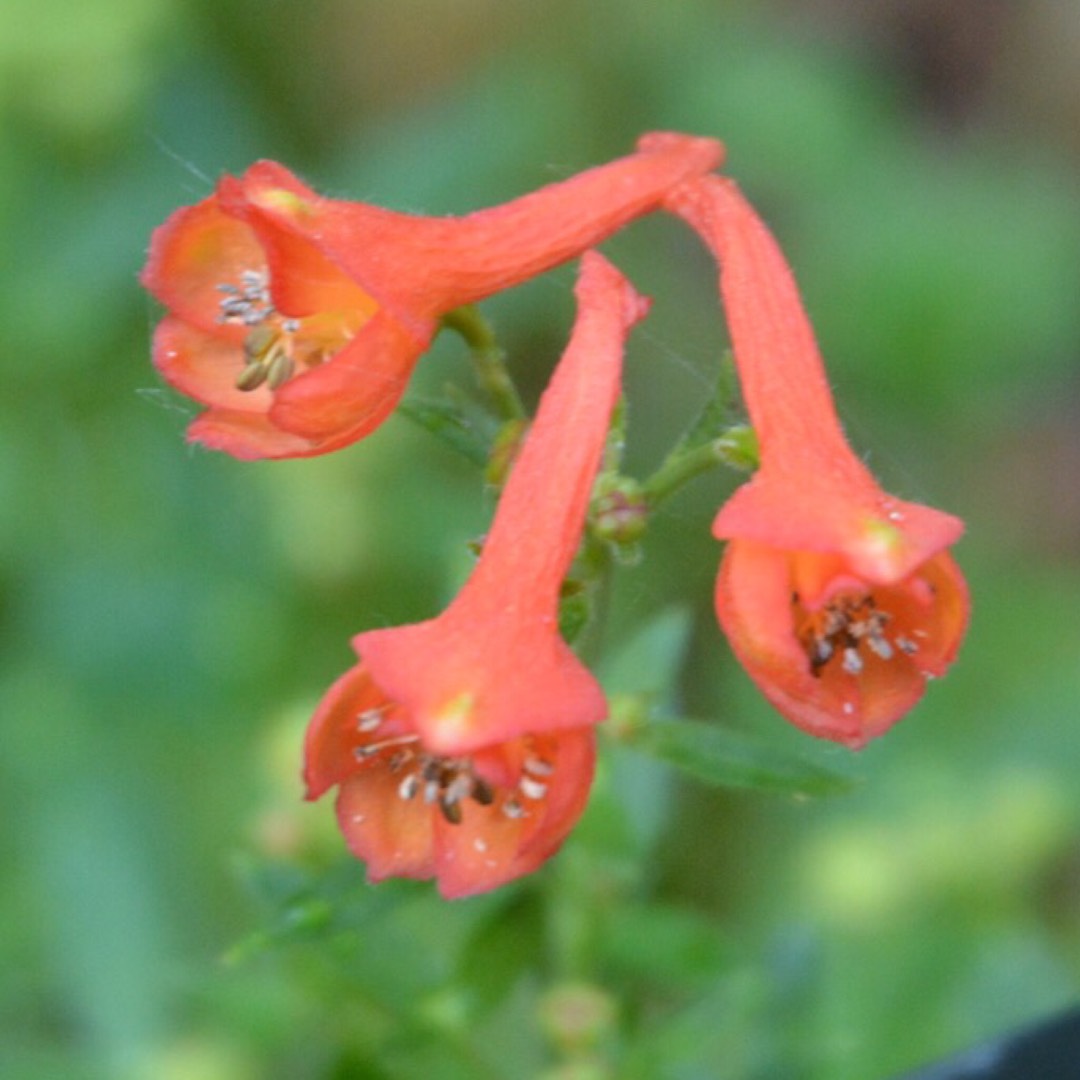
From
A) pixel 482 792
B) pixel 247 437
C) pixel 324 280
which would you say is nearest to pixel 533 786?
pixel 482 792

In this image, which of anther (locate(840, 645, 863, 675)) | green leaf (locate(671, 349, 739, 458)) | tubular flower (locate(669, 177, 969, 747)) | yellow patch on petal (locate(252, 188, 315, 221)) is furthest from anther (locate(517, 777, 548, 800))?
yellow patch on petal (locate(252, 188, 315, 221))

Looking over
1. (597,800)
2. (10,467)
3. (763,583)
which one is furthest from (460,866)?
(10,467)

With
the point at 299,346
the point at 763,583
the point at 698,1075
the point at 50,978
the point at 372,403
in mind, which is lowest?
the point at 698,1075

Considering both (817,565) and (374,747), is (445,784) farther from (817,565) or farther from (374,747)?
(817,565)

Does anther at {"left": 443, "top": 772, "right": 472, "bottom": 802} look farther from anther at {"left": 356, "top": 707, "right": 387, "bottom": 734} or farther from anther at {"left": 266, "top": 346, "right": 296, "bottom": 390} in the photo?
anther at {"left": 266, "top": 346, "right": 296, "bottom": 390}

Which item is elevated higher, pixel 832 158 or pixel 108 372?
pixel 832 158

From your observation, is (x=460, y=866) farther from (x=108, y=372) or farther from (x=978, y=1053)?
(x=108, y=372)

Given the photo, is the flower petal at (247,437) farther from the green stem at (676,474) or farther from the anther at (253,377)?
the green stem at (676,474)
